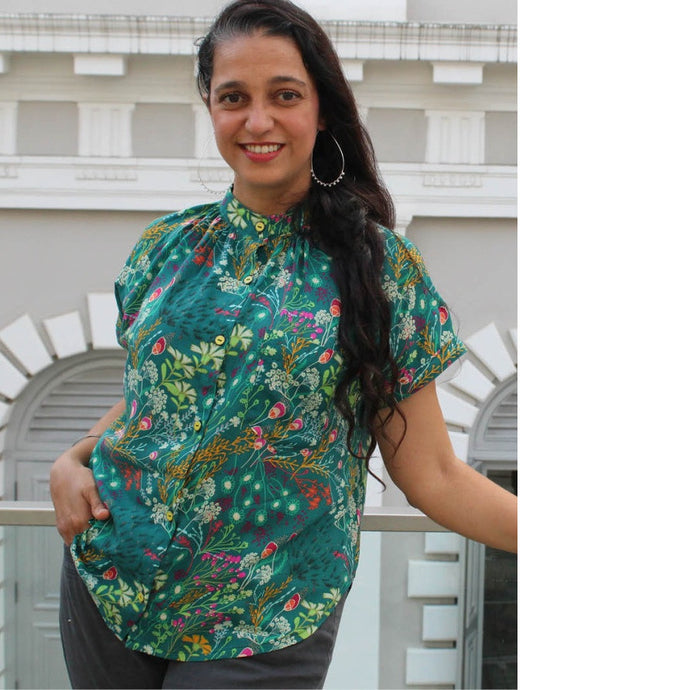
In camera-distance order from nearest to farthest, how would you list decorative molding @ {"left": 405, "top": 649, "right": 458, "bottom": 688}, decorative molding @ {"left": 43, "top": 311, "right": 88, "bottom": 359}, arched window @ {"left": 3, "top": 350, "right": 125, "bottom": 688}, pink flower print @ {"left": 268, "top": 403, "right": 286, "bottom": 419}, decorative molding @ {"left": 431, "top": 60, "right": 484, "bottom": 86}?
pink flower print @ {"left": 268, "top": 403, "right": 286, "bottom": 419} → decorative molding @ {"left": 405, "top": 649, "right": 458, "bottom": 688} → decorative molding @ {"left": 431, "top": 60, "right": 484, "bottom": 86} → decorative molding @ {"left": 43, "top": 311, "right": 88, "bottom": 359} → arched window @ {"left": 3, "top": 350, "right": 125, "bottom": 688}

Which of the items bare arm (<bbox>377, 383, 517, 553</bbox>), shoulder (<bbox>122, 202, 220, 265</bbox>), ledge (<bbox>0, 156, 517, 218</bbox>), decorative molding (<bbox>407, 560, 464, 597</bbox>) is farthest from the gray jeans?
ledge (<bbox>0, 156, 517, 218</bbox>)

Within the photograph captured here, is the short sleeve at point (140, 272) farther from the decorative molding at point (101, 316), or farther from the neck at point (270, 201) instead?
the decorative molding at point (101, 316)

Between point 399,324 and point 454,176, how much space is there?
160 inches

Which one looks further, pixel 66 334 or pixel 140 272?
pixel 66 334

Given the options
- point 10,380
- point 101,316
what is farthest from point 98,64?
point 10,380

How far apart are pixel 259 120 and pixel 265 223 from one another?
0.10 meters

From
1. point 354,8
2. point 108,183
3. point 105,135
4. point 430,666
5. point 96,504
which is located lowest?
point 430,666

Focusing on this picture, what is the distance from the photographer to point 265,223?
0.92 metres

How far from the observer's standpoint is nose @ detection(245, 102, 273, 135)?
0.85 m

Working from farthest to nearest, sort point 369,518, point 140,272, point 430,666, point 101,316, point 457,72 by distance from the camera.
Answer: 1. point 101,316
2. point 457,72
3. point 430,666
4. point 369,518
5. point 140,272

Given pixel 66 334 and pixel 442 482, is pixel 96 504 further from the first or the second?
pixel 66 334

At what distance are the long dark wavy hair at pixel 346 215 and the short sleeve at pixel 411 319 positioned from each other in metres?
0.01

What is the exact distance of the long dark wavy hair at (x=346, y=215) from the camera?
0.85 meters

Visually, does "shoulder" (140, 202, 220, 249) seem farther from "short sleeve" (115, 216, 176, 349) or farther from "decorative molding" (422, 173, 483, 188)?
"decorative molding" (422, 173, 483, 188)
